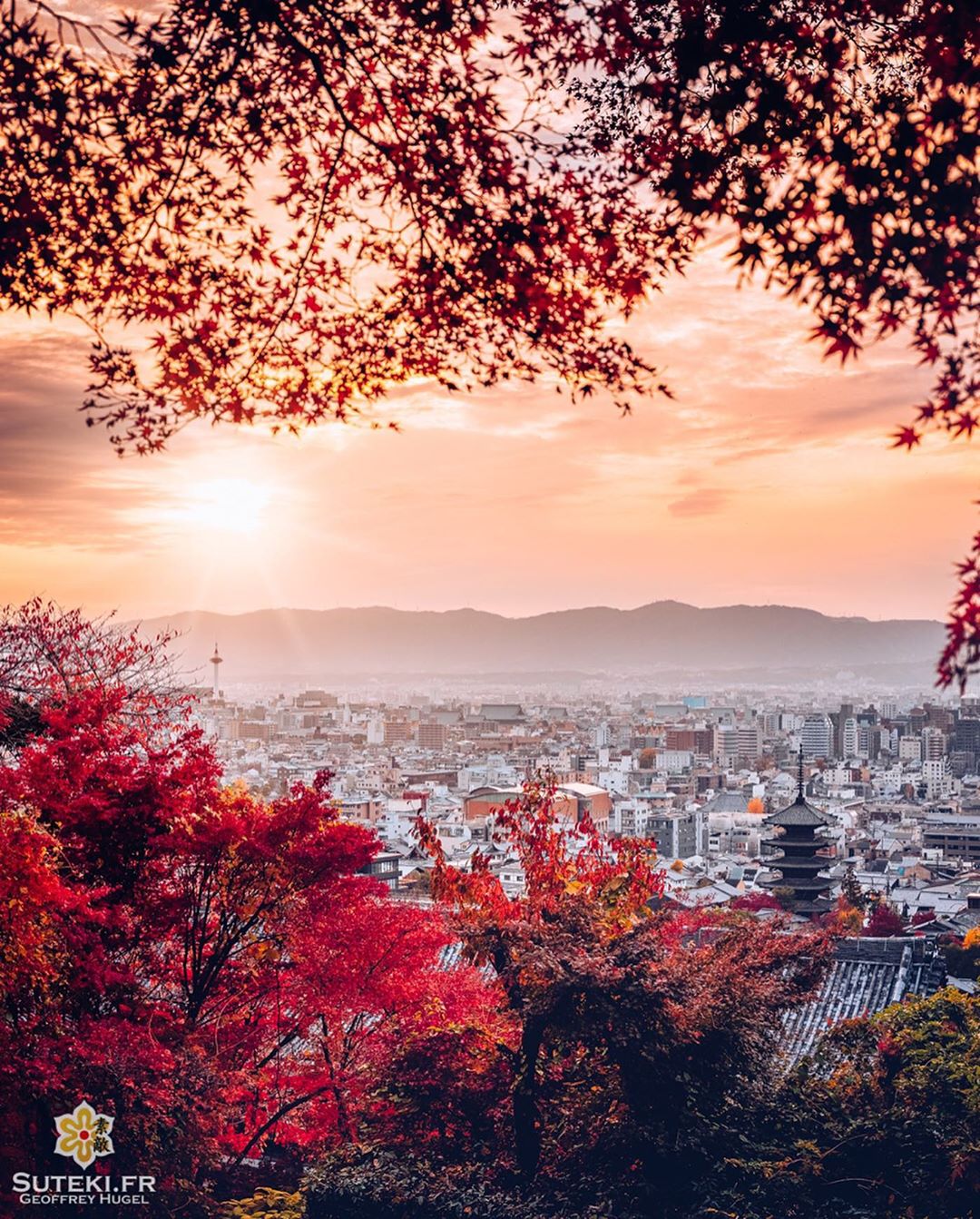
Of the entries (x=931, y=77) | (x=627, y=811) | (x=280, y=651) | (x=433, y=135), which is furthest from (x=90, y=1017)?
(x=280, y=651)

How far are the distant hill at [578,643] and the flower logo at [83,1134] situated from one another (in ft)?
251

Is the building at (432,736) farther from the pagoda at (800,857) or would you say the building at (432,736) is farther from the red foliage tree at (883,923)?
Result: the pagoda at (800,857)

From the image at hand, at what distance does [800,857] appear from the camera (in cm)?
2045

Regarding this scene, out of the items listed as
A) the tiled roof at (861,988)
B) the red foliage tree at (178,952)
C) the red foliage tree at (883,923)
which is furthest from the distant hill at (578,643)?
the red foliage tree at (178,952)

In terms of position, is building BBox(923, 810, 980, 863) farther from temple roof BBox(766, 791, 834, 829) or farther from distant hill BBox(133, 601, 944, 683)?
distant hill BBox(133, 601, 944, 683)

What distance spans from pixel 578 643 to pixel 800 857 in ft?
300

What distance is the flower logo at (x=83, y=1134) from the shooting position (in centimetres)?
452

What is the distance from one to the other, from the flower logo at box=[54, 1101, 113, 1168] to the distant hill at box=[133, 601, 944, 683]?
3006 inches

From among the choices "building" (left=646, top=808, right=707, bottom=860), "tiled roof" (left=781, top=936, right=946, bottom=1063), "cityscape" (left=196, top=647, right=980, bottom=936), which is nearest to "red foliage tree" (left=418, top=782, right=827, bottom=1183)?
"tiled roof" (left=781, top=936, right=946, bottom=1063)

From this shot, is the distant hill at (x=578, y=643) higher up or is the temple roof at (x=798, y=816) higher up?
the distant hill at (x=578, y=643)

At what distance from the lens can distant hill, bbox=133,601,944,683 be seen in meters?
90.4

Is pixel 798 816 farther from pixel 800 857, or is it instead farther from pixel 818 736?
pixel 818 736

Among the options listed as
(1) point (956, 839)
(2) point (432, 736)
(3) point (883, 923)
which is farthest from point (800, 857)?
(2) point (432, 736)

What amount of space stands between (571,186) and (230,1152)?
195 inches
